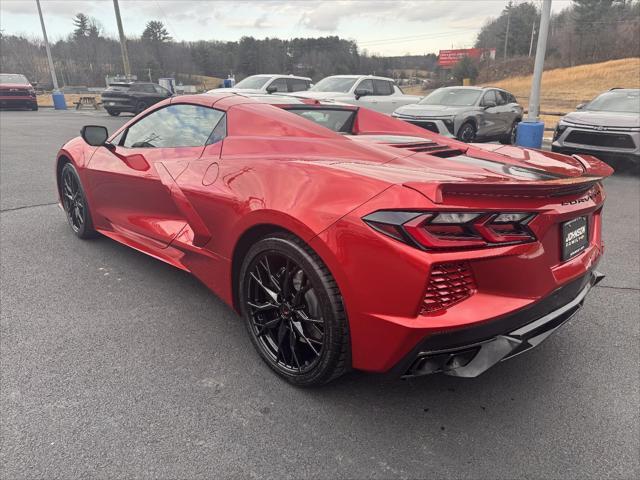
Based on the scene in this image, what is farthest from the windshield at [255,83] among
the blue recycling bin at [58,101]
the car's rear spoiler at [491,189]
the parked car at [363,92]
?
the blue recycling bin at [58,101]

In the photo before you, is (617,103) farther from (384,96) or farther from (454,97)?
(384,96)

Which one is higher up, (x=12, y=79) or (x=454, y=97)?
(x=12, y=79)

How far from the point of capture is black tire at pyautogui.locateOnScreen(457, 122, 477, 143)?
10.4m

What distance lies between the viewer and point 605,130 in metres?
8.03

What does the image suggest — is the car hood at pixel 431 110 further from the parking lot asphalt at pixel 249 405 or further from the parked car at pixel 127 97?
the parked car at pixel 127 97

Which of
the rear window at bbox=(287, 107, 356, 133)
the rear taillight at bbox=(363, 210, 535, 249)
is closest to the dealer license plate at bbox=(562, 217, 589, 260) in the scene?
the rear taillight at bbox=(363, 210, 535, 249)

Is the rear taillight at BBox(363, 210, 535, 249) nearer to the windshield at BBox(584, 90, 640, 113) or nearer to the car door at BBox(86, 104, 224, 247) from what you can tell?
the car door at BBox(86, 104, 224, 247)

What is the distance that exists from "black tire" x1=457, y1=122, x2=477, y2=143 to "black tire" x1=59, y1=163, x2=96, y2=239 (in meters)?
8.20

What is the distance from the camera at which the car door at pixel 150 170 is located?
3008mm

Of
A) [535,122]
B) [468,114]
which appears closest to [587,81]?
[535,122]

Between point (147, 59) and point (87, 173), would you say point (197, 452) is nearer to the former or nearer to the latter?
point (87, 173)

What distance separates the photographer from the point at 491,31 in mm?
88375

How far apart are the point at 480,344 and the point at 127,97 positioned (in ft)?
65.1

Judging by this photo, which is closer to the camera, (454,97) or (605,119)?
(605,119)
